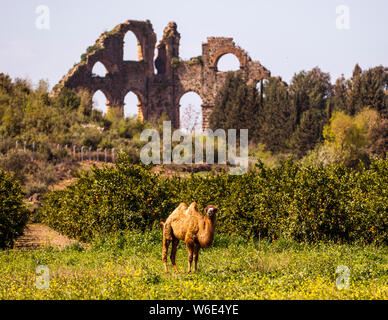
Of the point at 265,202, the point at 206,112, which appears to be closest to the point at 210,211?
the point at 265,202

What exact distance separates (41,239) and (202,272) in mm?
8000

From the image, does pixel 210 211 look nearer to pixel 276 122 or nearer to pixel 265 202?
pixel 265 202

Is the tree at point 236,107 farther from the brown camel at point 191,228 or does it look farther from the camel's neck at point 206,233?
the camel's neck at point 206,233

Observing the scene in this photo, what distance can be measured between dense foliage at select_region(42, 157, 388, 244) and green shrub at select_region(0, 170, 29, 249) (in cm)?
145

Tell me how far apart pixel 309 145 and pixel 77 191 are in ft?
87.2

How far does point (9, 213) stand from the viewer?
12.7m

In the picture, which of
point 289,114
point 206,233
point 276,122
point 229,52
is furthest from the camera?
point 229,52

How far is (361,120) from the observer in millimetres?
39531

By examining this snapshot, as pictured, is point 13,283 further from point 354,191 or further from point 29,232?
point 29,232

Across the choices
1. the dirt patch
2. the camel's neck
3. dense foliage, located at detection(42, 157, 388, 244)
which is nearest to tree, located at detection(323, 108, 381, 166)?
the dirt patch

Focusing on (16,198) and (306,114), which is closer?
(16,198)

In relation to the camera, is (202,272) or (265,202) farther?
(265,202)

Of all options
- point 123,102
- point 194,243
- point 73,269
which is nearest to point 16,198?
point 73,269

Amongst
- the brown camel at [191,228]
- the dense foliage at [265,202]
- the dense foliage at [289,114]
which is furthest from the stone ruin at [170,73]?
the brown camel at [191,228]
